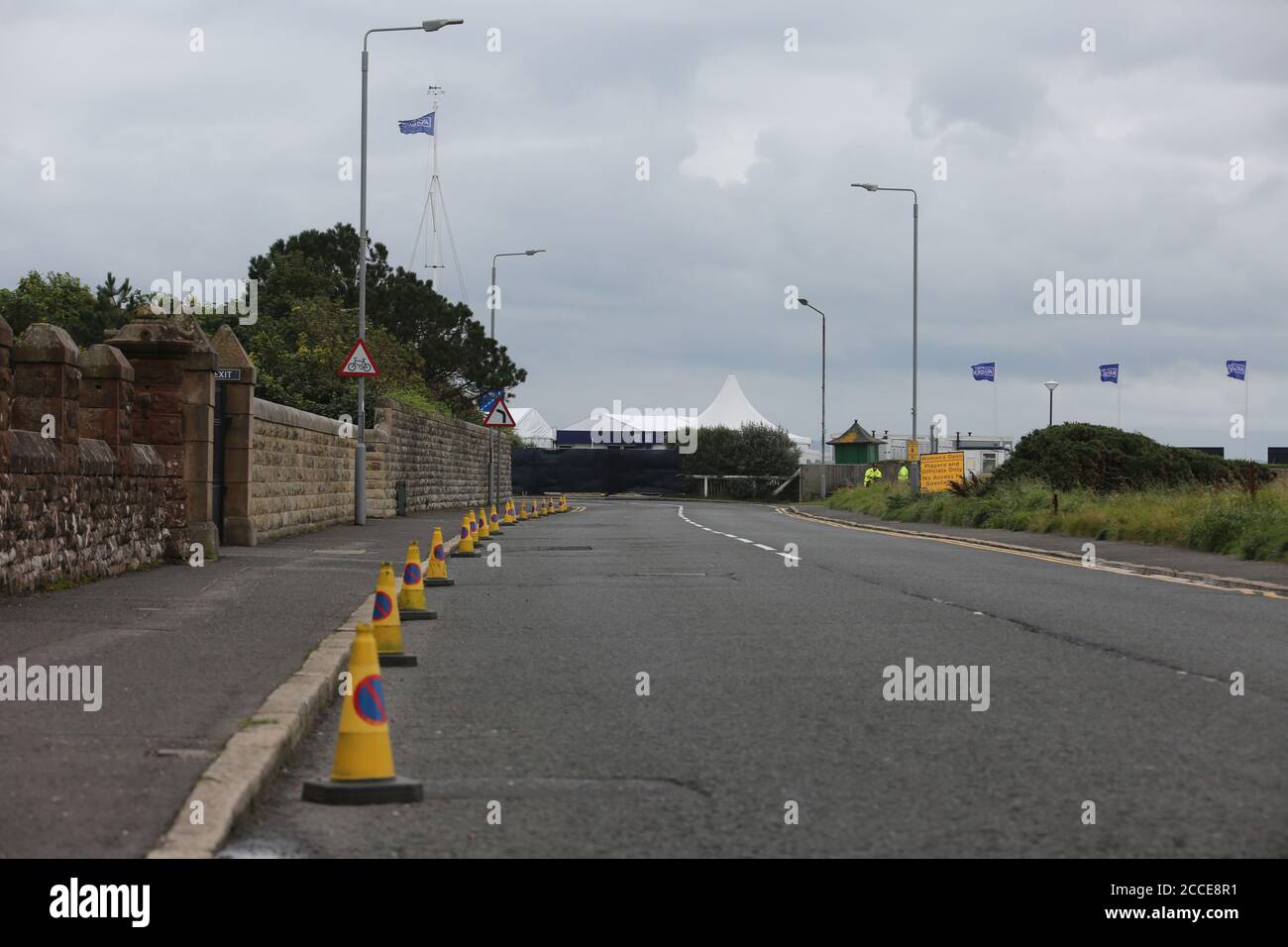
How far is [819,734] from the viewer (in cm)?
685

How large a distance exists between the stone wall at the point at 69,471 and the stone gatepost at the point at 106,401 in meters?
0.01

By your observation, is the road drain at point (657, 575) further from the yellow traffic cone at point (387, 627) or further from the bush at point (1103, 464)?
the bush at point (1103, 464)

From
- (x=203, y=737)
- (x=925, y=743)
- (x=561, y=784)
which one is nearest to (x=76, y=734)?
(x=203, y=737)

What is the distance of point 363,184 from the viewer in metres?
28.1

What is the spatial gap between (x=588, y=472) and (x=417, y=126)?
37.6m

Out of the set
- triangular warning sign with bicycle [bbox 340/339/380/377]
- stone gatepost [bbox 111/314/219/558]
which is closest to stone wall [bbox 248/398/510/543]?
triangular warning sign with bicycle [bbox 340/339/380/377]

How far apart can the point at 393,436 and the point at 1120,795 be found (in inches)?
1134

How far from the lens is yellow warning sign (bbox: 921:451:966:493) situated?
4278 cm

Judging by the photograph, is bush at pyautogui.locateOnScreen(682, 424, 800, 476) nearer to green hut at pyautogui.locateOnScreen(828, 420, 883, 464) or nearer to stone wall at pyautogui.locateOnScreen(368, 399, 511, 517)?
green hut at pyautogui.locateOnScreen(828, 420, 883, 464)

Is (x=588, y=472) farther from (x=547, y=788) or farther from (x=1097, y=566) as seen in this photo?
(x=547, y=788)

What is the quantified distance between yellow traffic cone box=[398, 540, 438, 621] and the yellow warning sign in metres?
31.8

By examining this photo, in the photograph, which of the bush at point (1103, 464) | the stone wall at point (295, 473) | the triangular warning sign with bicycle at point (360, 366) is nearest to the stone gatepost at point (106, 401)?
the stone wall at point (295, 473)

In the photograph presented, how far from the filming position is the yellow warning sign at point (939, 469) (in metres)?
42.8
